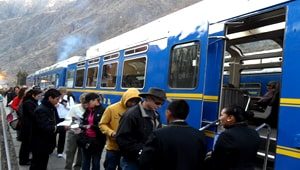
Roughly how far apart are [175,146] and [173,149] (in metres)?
0.03

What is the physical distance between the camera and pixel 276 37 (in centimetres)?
841

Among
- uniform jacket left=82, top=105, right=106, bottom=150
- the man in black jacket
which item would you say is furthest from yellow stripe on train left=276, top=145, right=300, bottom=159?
the man in black jacket

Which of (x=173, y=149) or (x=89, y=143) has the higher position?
(x=173, y=149)

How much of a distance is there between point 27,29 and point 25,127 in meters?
130

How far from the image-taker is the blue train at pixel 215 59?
4.89 metres

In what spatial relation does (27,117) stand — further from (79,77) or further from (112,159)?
(79,77)

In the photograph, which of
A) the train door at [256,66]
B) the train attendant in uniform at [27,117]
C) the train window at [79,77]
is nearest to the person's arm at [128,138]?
the train door at [256,66]

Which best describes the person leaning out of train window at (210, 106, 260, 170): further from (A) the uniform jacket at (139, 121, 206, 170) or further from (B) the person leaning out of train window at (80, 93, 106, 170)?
(B) the person leaning out of train window at (80, 93, 106, 170)

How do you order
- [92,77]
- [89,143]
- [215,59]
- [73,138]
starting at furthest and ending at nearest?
[92,77]
[73,138]
[89,143]
[215,59]

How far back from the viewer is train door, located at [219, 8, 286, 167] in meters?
7.35

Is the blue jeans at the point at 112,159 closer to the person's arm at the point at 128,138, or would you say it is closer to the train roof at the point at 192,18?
the person's arm at the point at 128,138

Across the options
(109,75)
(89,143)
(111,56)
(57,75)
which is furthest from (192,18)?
(57,75)

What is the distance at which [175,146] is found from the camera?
4.10 metres

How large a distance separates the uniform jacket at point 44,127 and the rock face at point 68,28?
8083cm
